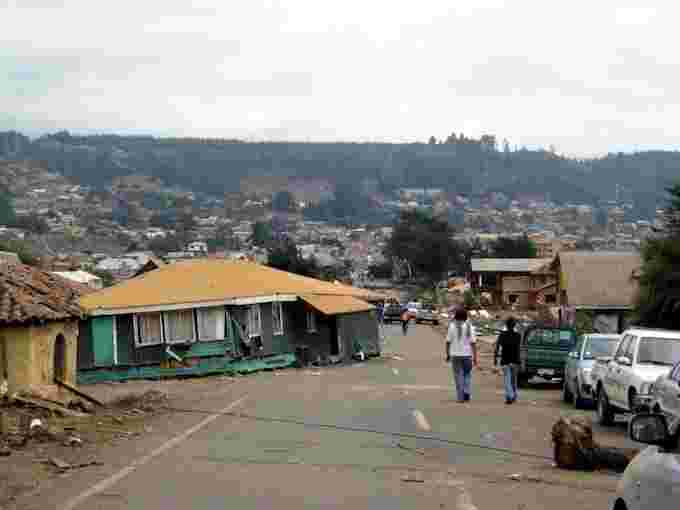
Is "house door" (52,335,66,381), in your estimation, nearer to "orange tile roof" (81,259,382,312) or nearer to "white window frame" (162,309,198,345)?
"orange tile roof" (81,259,382,312)

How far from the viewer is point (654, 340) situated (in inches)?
817

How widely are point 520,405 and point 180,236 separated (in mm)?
176444

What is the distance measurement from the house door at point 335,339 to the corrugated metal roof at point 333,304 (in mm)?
931

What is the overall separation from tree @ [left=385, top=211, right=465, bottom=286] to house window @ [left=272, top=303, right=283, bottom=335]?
306 feet

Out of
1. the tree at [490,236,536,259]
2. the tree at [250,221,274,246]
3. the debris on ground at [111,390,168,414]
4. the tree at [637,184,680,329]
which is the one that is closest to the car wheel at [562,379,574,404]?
the tree at [637,184,680,329]

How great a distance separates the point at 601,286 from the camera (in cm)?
6512

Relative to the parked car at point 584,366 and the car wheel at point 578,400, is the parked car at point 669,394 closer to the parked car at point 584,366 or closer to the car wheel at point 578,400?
the parked car at point 584,366

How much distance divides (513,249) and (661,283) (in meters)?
109

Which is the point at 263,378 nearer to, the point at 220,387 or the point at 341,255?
the point at 220,387

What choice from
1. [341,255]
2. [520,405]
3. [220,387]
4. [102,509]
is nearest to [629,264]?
[220,387]

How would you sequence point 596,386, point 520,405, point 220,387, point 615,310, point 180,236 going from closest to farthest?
point 596,386
point 520,405
point 220,387
point 615,310
point 180,236

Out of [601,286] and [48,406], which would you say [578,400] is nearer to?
[48,406]

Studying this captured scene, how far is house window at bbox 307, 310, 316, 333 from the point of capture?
153 ft

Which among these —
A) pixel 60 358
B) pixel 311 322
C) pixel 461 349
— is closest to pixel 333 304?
pixel 311 322
